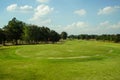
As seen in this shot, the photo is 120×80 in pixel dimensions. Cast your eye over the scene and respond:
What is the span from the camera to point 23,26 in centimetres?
11512

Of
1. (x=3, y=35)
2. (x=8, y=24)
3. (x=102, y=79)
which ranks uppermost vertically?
(x=8, y=24)

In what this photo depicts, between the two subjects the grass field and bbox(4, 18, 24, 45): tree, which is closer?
the grass field

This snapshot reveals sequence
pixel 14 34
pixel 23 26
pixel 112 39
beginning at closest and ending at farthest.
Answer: pixel 14 34, pixel 23 26, pixel 112 39

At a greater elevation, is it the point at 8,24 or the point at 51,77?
the point at 8,24

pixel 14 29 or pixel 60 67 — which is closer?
pixel 60 67

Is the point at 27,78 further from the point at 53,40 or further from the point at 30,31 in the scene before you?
the point at 53,40

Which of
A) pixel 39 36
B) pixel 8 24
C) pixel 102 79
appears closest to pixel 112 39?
pixel 39 36

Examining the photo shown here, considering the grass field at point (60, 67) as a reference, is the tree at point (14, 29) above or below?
above

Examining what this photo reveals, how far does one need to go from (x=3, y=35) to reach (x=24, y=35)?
16.8 meters

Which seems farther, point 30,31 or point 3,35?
point 30,31

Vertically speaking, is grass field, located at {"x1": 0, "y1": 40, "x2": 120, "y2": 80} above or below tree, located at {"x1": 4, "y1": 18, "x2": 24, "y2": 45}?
below

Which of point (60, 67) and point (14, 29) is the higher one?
point (14, 29)

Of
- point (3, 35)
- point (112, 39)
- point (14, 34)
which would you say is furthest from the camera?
point (112, 39)

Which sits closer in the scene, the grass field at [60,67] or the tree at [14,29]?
the grass field at [60,67]
